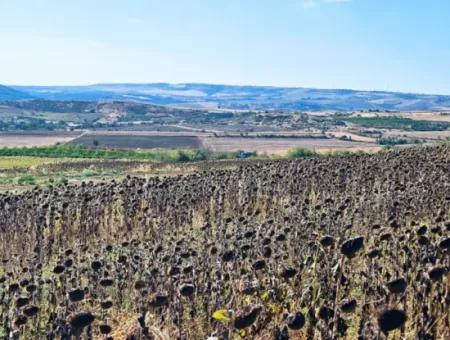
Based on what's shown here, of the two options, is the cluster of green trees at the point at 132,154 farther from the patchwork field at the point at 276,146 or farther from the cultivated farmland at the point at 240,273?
the cultivated farmland at the point at 240,273

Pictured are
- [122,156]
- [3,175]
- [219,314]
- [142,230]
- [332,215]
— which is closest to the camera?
[219,314]

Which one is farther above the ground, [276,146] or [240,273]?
[240,273]

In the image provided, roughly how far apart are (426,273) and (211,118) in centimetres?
17395

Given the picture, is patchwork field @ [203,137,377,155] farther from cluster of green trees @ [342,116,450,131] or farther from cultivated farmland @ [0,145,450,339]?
cultivated farmland @ [0,145,450,339]

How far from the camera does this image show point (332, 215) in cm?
1038

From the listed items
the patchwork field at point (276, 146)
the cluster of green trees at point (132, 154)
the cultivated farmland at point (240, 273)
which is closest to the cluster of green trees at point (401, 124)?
the patchwork field at point (276, 146)

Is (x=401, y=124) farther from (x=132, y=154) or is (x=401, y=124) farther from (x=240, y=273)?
(x=240, y=273)

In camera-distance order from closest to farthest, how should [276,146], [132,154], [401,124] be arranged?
[132,154], [276,146], [401,124]

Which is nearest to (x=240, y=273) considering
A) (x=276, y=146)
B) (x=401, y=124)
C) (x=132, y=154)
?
(x=132, y=154)

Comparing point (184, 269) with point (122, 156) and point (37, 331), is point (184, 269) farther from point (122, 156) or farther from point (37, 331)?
point (122, 156)

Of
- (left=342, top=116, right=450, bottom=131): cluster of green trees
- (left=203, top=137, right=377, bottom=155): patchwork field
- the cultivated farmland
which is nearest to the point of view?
the cultivated farmland

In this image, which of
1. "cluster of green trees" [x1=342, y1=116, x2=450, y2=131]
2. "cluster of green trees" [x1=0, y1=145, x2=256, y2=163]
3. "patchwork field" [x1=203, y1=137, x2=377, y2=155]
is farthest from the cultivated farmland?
"cluster of green trees" [x1=342, y1=116, x2=450, y2=131]

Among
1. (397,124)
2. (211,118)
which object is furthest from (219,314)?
(211,118)

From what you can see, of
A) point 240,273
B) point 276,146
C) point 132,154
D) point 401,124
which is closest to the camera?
point 240,273
